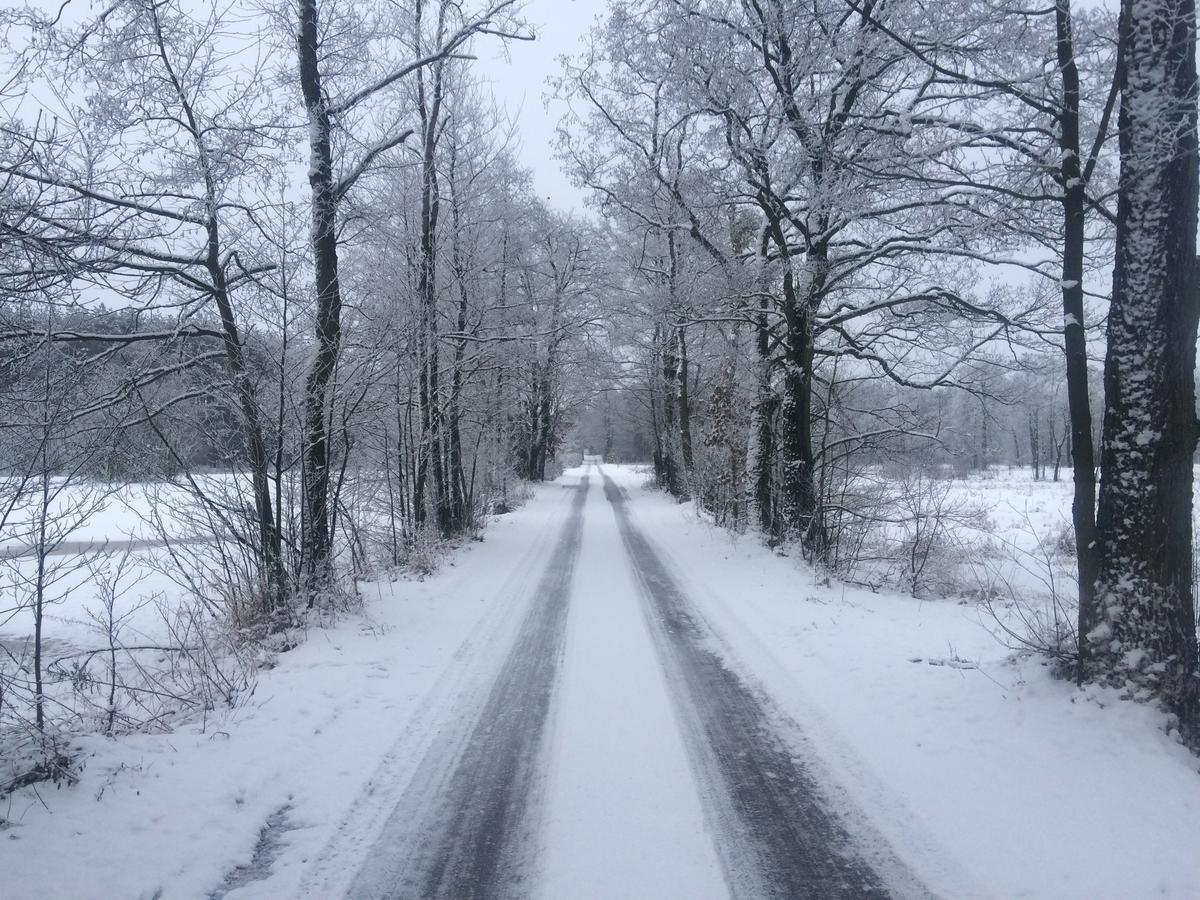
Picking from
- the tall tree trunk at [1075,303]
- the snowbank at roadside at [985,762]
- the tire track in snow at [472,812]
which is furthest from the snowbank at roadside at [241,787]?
the tall tree trunk at [1075,303]

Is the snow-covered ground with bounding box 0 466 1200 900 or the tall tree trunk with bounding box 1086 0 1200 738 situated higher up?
the tall tree trunk with bounding box 1086 0 1200 738

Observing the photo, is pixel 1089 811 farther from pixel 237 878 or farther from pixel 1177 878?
pixel 237 878

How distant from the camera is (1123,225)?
4.77 meters

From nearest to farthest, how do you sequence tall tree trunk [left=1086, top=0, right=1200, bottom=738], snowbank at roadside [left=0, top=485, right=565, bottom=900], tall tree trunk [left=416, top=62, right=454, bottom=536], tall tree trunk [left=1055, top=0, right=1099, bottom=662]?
snowbank at roadside [left=0, top=485, right=565, bottom=900], tall tree trunk [left=1086, top=0, right=1200, bottom=738], tall tree trunk [left=1055, top=0, right=1099, bottom=662], tall tree trunk [left=416, top=62, right=454, bottom=536]

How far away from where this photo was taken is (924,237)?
937cm

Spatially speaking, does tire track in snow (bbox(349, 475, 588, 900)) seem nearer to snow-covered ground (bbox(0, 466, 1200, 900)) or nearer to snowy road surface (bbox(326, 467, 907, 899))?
snowy road surface (bbox(326, 467, 907, 899))

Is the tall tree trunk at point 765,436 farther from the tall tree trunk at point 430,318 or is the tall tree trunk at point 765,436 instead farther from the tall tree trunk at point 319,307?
the tall tree trunk at point 319,307

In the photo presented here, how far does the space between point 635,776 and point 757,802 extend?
752mm

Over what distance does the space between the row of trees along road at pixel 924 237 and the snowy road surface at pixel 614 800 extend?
2508mm

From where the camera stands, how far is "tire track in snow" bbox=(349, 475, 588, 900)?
331 centimetres

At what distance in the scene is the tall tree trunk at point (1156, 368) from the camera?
446 centimetres

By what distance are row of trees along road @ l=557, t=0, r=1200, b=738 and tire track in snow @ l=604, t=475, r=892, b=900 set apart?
2.31 m

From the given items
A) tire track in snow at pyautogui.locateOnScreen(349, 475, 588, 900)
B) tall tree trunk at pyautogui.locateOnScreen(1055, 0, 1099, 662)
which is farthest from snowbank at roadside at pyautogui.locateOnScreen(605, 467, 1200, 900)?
tire track in snow at pyautogui.locateOnScreen(349, 475, 588, 900)

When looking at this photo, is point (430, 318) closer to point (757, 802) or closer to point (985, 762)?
point (757, 802)
